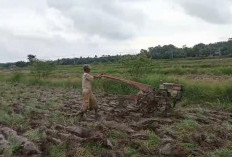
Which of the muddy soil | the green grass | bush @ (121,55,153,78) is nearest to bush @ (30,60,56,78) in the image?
bush @ (121,55,153,78)

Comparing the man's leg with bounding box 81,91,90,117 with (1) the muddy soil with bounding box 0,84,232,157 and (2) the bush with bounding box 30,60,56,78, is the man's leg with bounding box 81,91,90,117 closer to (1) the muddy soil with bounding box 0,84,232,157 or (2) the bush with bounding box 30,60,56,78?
(1) the muddy soil with bounding box 0,84,232,157

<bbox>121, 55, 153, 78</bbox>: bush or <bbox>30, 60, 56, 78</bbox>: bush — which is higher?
<bbox>121, 55, 153, 78</bbox>: bush

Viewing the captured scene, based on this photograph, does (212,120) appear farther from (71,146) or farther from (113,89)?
(113,89)

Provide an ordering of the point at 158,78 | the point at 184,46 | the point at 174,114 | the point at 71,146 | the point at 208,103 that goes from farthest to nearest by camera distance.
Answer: the point at 184,46
the point at 158,78
the point at 208,103
the point at 174,114
the point at 71,146

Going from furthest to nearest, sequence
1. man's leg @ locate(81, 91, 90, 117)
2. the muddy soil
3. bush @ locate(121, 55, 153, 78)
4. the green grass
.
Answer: bush @ locate(121, 55, 153, 78)
man's leg @ locate(81, 91, 90, 117)
the muddy soil
the green grass

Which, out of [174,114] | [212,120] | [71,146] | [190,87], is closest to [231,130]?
[212,120]

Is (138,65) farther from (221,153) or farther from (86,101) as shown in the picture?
(221,153)

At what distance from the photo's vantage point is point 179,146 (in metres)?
7.74

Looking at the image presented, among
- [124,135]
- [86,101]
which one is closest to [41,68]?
[86,101]

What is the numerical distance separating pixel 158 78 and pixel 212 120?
1037 cm

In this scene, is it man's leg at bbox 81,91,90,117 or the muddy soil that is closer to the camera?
the muddy soil

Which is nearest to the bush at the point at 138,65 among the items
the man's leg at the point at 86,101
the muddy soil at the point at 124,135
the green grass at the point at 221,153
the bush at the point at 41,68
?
the muddy soil at the point at 124,135

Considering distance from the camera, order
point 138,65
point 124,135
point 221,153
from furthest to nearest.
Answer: point 138,65, point 124,135, point 221,153

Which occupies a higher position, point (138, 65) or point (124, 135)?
point (138, 65)
